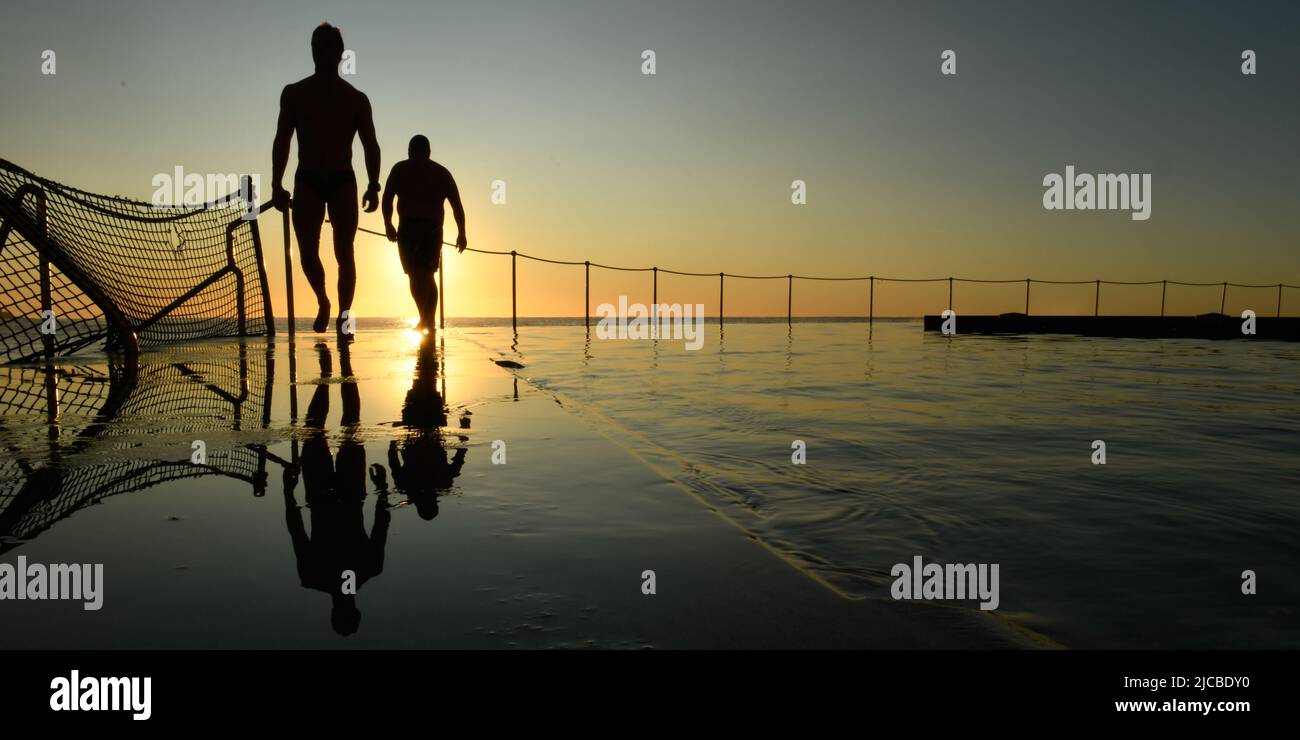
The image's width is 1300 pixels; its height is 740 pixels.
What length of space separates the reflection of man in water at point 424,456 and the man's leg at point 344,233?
126 inches

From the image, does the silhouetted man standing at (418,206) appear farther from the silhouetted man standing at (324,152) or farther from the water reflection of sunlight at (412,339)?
the water reflection of sunlight at (412,339)

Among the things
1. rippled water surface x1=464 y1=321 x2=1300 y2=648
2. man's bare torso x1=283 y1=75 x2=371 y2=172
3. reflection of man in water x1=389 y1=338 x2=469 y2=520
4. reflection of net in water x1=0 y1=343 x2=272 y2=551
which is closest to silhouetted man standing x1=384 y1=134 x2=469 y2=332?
man's bare torso x1=283 y1=75 x2=371 y2=172

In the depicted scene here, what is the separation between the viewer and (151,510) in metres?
1.90

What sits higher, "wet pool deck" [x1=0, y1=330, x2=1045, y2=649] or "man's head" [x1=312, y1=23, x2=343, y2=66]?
"man's head" [x1=312, y1=23, x2=343, y2=66]

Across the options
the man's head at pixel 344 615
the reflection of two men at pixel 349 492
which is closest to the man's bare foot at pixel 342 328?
the reflection of two men at pixel 349 492

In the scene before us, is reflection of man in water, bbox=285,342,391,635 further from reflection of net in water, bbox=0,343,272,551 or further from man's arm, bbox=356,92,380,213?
man's arm, bbox=356,92,380,213

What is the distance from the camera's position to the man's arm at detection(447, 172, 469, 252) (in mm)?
8117

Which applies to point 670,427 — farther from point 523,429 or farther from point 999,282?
point 999,282

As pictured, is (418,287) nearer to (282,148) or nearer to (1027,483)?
(282,148)

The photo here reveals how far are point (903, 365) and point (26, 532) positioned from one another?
28.2ft

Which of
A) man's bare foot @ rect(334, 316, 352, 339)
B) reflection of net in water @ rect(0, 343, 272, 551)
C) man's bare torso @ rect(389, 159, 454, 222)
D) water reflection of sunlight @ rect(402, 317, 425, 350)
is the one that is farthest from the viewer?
water reflection of sunlight @ rect(402, 317, 425, 350)

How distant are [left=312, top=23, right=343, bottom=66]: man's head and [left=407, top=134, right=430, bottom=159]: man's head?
1.31 m

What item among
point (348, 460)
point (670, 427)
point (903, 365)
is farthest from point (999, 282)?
point (348, 460)
